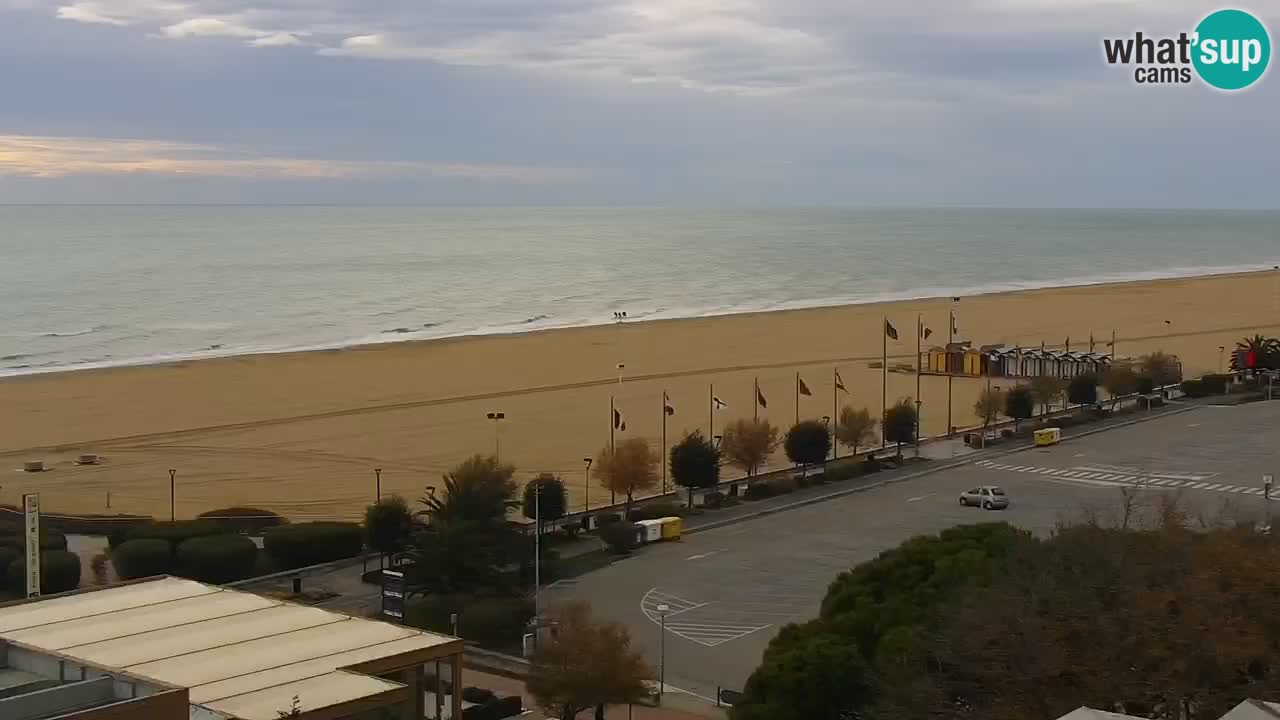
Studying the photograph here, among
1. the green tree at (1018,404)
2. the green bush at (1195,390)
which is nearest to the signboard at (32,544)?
the green tree at (1018,404)

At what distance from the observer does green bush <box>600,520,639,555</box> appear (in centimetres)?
3503

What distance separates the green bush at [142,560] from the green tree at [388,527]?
4.70 metres

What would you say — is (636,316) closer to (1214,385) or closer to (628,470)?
(1214,385)

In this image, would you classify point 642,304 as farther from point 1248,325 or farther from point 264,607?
point 264,607

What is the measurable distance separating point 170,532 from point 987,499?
71.7ft

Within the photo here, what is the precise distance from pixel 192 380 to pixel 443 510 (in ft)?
132

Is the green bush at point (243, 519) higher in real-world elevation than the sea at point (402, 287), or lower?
lower

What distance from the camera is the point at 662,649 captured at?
26422mm

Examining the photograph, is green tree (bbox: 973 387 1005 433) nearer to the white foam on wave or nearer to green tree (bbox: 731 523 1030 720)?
green tree (bbox: 731 523 1030 720)

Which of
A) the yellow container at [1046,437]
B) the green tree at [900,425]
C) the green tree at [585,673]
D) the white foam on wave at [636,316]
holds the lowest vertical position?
the green tree at [585,673]

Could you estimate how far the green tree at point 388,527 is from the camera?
33062 mm

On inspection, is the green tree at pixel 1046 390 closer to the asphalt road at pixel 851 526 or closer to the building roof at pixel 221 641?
the asphalt road at pixel 851 526

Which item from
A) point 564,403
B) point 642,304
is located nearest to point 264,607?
point 564,403

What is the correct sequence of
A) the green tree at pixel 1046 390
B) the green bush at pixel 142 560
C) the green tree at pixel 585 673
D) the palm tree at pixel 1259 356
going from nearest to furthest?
1. the green tree at pixel 585 673
2. the green bush at pixel 142 560
3. the green tree at pixel 1046 390
4. the palm tree at pixel 1259 356
